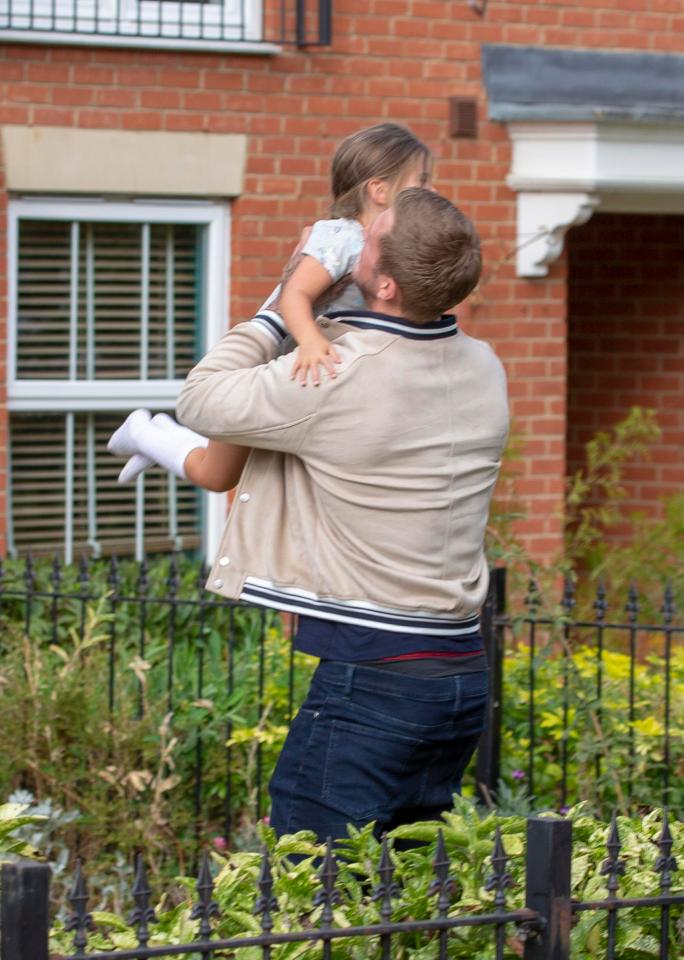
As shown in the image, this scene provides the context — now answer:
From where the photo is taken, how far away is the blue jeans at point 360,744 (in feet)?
8.92

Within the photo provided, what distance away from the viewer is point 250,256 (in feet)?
21.3

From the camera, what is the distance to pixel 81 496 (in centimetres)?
657

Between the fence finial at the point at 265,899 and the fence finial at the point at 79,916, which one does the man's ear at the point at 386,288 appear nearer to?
the fence finial at the point at 265,899

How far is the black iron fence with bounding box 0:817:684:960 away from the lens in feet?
6.68

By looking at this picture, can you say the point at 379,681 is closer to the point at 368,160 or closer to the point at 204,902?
the point at 204,902

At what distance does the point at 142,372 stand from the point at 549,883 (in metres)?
4.59

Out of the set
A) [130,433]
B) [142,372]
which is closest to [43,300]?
[142,372]

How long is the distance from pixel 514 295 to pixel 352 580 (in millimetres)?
4347

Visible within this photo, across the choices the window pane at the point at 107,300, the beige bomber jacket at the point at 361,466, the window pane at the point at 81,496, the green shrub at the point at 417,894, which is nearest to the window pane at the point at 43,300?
the window pane at the point at 107,300

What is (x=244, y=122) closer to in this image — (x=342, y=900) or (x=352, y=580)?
(x=352, y=580)

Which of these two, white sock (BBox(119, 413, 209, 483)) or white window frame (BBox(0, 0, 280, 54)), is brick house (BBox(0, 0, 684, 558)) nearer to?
white window frame (BBox(0, 0, 280, 54))

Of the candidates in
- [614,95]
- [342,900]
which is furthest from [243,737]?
[614,95]

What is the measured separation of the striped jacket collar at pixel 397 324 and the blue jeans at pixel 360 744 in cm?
60

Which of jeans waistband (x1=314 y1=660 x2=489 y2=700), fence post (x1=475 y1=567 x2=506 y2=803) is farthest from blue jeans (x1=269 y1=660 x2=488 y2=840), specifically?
fence post (x1=475 y1=567 x2=506 y2=803)
